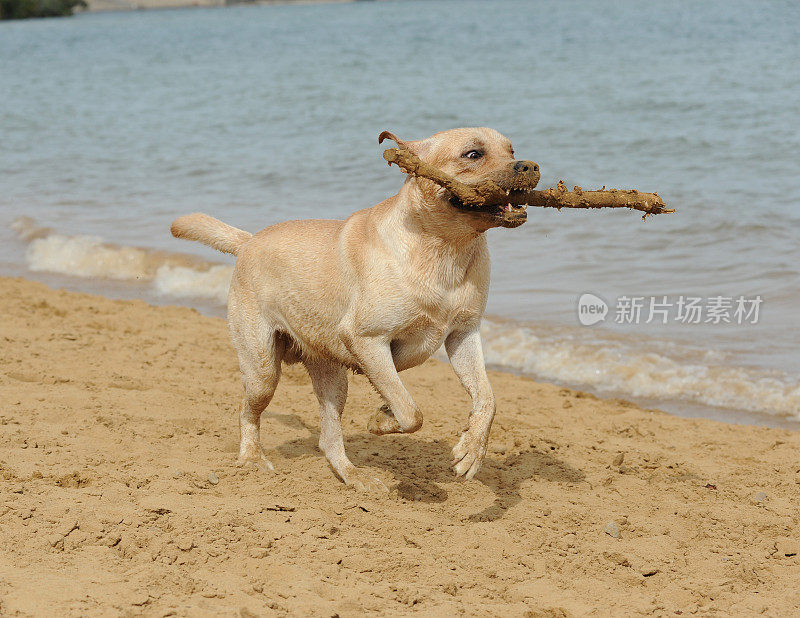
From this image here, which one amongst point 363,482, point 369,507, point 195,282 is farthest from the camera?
point 195,282

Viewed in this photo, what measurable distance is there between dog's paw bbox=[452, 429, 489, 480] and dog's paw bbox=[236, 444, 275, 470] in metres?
1.44

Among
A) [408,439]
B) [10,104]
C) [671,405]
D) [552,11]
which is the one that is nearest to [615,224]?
[671,405]

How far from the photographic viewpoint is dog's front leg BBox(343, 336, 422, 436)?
4.54 meters

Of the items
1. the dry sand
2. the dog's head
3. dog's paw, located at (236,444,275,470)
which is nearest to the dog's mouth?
the dog's head

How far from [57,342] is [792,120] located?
13704 millimetres

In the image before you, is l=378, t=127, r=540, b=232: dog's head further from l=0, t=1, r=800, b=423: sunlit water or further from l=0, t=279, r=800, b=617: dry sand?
l=0, t=1, r=800, b=423: sunlit water

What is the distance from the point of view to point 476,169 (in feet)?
14.1

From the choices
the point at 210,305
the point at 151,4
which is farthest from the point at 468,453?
the point at 151,4

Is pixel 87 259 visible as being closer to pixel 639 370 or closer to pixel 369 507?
pixel 639 370

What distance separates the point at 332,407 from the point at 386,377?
906 millimetres

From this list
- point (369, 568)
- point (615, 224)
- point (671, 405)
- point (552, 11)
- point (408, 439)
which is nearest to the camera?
point (369, 568)

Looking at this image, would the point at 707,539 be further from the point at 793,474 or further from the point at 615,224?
the point at 615,224

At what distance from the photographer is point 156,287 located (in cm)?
1044

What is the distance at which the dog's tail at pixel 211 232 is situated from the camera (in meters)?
5.62
